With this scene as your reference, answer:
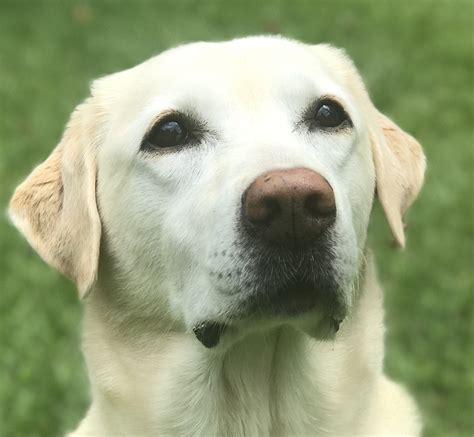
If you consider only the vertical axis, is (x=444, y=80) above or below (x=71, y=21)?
below

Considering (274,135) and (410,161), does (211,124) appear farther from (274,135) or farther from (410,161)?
(410,161)

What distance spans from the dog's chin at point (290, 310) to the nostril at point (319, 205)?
26cm

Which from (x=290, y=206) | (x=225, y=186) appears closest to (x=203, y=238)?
(x=225, y=186)

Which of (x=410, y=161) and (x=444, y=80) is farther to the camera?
(x=444, y=80)

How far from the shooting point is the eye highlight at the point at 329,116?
3.38 metres

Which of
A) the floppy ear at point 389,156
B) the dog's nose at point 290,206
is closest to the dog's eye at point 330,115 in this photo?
the floppy ear at point 389,156

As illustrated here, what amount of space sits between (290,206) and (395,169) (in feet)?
3.99

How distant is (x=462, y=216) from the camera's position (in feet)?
22.9

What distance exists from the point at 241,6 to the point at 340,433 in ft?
26.1

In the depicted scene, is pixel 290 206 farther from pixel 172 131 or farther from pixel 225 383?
pixel 225 383

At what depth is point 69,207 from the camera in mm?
3490

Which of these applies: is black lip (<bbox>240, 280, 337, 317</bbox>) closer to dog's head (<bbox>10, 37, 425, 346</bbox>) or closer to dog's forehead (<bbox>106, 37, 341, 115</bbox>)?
dog's head (<bbox>10, 37, 425, 346</bbox>)

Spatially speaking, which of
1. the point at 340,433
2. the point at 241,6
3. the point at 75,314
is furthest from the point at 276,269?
the point at 241,6

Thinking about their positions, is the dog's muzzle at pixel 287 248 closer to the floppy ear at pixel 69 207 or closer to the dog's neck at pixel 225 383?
the dog's neck at pixel 225 383
